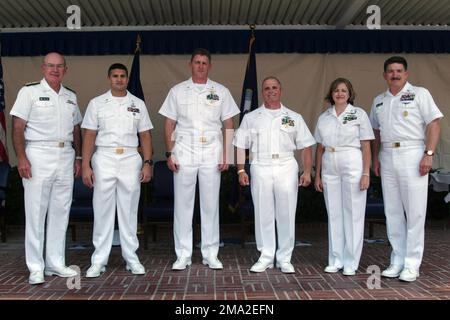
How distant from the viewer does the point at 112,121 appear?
4.02 meters

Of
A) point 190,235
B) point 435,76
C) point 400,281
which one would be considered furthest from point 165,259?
point 435,76

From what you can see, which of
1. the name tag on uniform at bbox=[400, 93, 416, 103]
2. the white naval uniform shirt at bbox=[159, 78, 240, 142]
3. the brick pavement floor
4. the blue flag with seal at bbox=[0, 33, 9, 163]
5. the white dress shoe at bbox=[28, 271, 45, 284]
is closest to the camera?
the brick pavement floor

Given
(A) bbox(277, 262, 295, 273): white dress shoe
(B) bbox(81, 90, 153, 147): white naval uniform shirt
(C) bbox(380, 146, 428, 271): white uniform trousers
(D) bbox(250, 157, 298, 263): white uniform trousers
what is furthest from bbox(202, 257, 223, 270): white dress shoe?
(C) bbox(380, 146, 428, 271): white uniform trousers

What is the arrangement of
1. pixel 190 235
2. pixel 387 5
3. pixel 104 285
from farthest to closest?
pixel 387 5 < pixel 190 235 < pixel 104 285

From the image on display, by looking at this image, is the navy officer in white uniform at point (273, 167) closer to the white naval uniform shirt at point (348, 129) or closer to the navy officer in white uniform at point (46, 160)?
the white naval uniform shirt at point (348, 129)

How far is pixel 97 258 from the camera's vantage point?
407 cm

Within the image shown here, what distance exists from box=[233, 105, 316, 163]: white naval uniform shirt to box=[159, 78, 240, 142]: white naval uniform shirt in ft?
0.78

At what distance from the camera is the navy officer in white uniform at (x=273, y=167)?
13.5 ft

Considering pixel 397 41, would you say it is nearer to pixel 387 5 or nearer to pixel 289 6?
pixel 387 5

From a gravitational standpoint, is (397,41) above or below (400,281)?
above

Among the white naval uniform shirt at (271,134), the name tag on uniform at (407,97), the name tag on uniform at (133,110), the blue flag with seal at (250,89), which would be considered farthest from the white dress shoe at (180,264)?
the name tag on uniform at (407,97)

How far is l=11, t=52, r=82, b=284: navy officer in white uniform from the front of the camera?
12.5 ft

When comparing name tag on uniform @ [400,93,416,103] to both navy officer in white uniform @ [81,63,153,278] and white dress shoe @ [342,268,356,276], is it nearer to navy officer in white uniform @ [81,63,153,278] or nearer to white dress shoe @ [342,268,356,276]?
white dress shoe @ [342,268,356,276]
